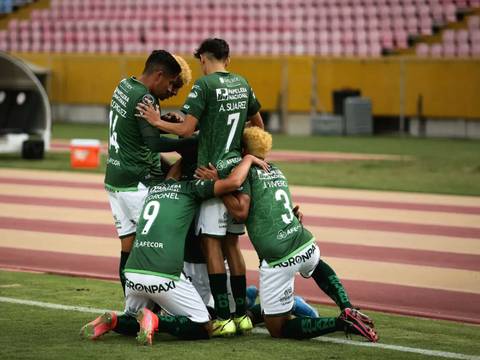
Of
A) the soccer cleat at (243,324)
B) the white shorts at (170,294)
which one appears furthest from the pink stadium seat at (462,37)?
the white shorts at (170,294)

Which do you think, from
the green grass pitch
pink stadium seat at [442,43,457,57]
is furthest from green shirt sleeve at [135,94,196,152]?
pink stadium seat at [442,43,457,57]

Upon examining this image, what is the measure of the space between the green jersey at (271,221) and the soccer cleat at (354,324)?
0.52 meters

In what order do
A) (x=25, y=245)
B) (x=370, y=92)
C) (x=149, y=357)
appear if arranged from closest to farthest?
1. (x=149, y=357)
2. (x=25, y=245)
3. (x=370, y=92)

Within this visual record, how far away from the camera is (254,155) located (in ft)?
25.8

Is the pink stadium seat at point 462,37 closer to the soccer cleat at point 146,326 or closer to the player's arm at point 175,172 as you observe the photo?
the player's arm at point 175,172

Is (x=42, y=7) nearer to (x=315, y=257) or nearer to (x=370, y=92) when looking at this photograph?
(x=370, y=92)

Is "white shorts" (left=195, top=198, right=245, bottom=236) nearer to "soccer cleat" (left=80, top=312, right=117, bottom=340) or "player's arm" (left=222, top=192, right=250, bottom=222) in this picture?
"player's arm" (left=222, top=192, right=250, bottom=222)

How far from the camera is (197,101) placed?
25.5 feet

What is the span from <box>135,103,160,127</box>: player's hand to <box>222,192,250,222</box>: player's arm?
2.46 ft

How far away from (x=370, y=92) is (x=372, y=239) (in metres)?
17.8

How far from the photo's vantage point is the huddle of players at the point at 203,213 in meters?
7.32

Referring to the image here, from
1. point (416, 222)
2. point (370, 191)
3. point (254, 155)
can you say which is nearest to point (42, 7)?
point (370, 191)

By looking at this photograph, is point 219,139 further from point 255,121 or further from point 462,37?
point 462,37

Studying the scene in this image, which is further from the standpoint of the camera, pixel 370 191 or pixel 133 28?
pixel 133 28
